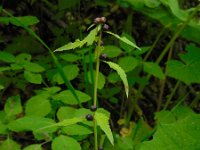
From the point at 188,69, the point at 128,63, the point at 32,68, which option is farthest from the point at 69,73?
the point at 188,69

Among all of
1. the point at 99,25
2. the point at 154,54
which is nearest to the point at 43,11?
the point at 154,54

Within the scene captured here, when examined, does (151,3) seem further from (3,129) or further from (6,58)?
(3,129)

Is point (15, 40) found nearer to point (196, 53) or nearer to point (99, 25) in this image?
point (196, 53)

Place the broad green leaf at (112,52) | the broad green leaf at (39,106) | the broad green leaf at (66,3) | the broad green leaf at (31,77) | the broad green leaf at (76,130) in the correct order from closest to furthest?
the broad green leaf at (76,130) → the broad green leaf at (39,106) → the broad green leaf at (31,77) → the broad green leaf at (112,52) → the broad green leaf at (66,3)

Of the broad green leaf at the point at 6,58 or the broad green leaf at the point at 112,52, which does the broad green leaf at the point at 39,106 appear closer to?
the broad green leaf at the point at 6,58

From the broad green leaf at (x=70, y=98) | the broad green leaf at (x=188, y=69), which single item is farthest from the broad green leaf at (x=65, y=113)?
the broad green leaf at (x=188, y=69)

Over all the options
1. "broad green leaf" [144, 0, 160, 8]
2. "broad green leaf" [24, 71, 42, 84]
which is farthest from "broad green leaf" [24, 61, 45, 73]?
"broad green leaf" [144, 0, 160, 8]

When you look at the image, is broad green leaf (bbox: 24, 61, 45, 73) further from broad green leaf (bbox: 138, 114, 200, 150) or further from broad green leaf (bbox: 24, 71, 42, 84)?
broad green leaf (bbox: 138, 114, 200, 150)
